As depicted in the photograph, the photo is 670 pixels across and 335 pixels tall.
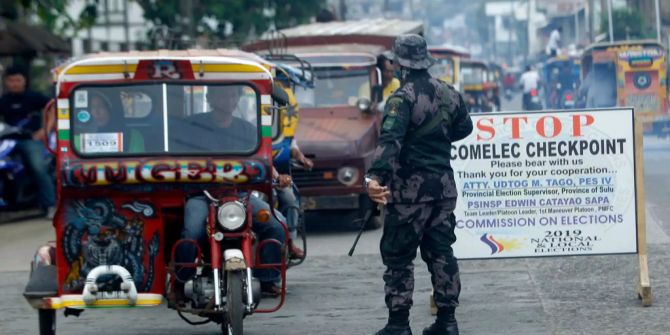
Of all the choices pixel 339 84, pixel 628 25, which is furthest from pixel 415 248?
pixel 628 25

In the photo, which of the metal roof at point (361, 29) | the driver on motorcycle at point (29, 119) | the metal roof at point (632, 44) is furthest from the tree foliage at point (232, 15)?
the driver on motorcycle at point (29, 119)

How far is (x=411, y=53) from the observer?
8539 millimetres

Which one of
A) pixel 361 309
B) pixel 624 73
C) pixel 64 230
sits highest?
pixel 624 73

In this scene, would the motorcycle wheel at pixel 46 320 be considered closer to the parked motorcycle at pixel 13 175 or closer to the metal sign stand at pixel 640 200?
the metal sign stand at pixel 640 200

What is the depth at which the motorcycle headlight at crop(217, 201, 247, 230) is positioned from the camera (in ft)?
26.7

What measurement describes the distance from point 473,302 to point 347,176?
5.15m

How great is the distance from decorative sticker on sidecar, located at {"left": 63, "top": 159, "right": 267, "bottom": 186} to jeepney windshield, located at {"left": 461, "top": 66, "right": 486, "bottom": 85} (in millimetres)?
34809

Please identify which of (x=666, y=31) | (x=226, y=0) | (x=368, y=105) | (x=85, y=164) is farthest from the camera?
(x=666, y=31)

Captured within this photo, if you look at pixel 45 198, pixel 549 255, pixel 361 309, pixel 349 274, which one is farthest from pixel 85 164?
pixel 45 198

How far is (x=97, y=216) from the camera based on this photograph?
8453 mm

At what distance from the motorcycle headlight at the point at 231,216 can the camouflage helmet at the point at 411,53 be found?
51.3 inches

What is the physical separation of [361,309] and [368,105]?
20.2ft

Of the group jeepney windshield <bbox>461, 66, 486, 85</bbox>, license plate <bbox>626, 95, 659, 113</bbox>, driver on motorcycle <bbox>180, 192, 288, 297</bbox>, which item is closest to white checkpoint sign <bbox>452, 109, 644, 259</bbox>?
driver on motorcycle <bbox>180, 192, 288, 297</bbox>

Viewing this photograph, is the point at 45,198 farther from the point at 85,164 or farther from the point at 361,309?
the point at 85,164
